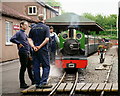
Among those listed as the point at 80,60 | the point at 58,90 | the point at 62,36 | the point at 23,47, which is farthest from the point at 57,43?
the point at 58,90

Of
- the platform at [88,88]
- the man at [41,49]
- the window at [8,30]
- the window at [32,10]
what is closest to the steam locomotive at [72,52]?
the platform at [88,88]

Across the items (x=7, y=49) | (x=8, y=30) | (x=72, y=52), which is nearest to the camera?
(x=72, y=52)

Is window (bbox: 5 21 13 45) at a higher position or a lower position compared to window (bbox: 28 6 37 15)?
lower

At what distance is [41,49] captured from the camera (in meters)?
7.37

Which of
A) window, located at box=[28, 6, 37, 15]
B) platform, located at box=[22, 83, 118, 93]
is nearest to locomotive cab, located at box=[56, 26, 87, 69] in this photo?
platform, located at box=[22, 83, 118, 93]

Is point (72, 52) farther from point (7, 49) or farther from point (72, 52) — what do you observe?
point (7, 49)

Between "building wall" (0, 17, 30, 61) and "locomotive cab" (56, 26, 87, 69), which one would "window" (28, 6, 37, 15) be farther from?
"locomotive cab" (56, 26, 87, 69)

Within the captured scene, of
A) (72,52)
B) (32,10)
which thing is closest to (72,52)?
(72,52)

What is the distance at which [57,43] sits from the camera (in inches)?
528

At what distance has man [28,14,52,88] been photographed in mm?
7348

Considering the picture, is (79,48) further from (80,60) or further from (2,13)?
(2,13)

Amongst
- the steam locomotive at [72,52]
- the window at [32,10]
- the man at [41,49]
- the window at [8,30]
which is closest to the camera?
the man at [41,49]

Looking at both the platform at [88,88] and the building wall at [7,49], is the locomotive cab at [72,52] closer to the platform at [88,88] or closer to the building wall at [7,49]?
the platform at [88,88]

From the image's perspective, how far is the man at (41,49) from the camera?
735 cm
